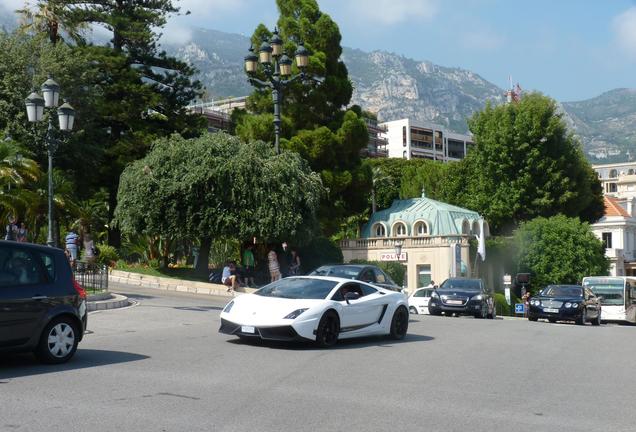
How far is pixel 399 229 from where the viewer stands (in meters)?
63.0

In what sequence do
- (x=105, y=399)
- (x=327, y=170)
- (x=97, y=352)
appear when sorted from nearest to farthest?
(x=105, y=399)
(x=97, y=352)
(x=327, y=170)

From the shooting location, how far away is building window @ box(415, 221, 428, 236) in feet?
201

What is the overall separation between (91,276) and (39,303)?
1425cm

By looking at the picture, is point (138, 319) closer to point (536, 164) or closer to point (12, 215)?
point (12, 215)

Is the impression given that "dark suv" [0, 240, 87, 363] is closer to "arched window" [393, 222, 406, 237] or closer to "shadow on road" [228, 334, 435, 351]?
"shadow on road" [228, 334, 435, 351]

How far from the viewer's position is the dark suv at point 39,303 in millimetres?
10578

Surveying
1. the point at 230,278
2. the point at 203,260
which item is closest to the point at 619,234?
the point at 203,260

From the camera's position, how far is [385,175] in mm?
91750

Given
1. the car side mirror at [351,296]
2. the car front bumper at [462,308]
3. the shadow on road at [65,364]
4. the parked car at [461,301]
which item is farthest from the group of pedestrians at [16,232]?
the car side mirror at [351,296]

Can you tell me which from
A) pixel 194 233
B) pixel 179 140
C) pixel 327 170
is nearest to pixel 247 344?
pixel 194 233

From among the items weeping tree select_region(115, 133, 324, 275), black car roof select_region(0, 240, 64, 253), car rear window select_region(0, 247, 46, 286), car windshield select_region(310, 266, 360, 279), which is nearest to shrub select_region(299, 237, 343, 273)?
weeping tree select_region(115, 133, 324, 275)

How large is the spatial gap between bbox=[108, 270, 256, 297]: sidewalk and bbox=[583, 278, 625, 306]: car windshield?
17.3m

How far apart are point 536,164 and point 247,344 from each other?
50819 mm

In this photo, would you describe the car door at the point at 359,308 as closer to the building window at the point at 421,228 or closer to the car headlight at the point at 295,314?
the car headlight at the point at 295,314
